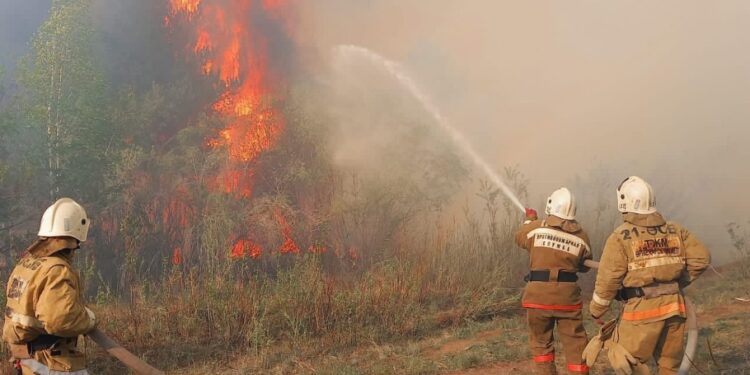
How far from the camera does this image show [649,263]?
411cm

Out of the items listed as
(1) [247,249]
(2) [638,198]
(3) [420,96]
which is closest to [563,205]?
(2) [638,198]

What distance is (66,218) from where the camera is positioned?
11.5 feet

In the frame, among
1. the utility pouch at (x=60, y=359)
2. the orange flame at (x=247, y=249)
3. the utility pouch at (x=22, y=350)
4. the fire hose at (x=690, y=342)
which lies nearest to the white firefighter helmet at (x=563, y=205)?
the fire hose at (x=690, y=342)

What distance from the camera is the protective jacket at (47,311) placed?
3.26m

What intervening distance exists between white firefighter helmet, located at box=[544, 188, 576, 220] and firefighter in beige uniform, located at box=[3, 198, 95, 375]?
4192 millimetres

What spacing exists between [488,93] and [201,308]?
15.7 m

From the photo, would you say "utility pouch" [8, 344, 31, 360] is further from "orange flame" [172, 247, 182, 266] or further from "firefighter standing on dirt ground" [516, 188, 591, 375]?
"orange flame" [172, 247, 182, 266]

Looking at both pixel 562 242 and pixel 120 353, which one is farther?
pixel 562 242

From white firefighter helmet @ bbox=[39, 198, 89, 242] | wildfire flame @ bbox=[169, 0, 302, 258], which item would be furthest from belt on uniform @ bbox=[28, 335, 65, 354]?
wildfire flame @ bbox=[169, 0, 302, 258]

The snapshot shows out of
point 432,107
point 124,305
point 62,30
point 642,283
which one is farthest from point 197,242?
point 432,107

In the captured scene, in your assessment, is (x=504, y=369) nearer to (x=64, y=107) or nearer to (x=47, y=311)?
(x=47, y=311)

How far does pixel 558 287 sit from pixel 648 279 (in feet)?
3.66

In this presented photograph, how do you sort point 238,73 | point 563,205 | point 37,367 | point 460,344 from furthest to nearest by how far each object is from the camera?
point 238,73
point 460,344
point 563,205
point 37,367

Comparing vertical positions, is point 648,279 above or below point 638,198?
below
